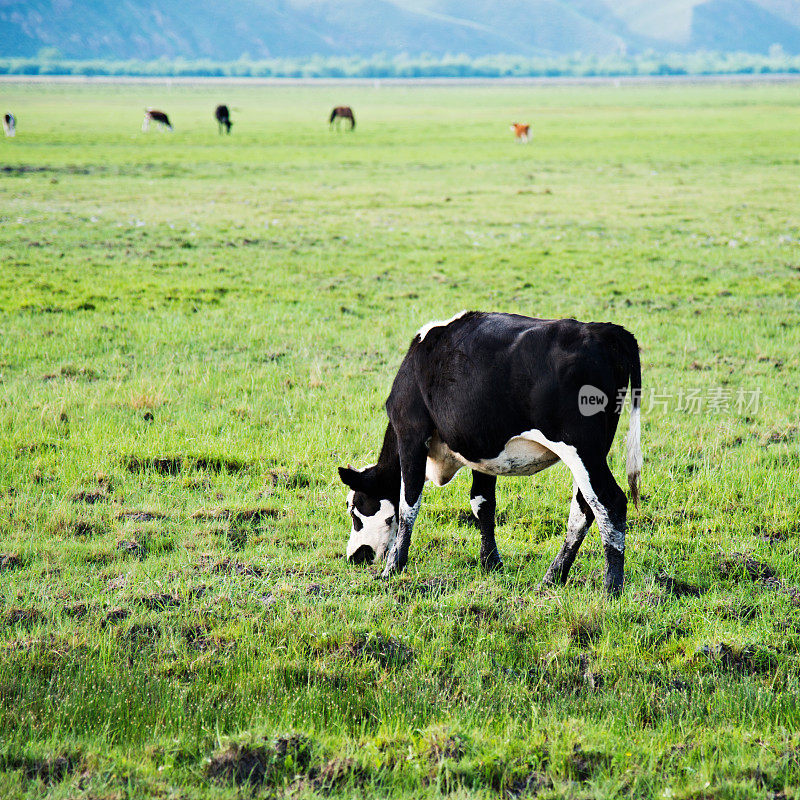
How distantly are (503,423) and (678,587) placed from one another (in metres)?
1.78

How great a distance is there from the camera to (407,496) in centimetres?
677

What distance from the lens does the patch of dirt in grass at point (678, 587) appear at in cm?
636

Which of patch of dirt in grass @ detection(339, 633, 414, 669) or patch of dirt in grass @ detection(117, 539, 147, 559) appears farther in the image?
patch of dirt in grass @ detection(117, 539, 147, 559)

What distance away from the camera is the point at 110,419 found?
9516 mm

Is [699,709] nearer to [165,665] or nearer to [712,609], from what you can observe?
[712,609]

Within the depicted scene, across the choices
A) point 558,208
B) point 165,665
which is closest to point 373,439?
point 165,665

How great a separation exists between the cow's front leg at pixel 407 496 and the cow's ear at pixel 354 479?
32cm

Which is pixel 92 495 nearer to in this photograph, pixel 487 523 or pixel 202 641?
pixel 202 641

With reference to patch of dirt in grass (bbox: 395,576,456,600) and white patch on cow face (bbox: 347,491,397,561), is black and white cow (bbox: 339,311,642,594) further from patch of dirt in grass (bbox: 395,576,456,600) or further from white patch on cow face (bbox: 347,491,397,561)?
patch of dirt in grass (bbox: 395,576,456,600)

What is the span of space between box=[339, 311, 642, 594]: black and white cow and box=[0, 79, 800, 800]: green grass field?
0.34 metres

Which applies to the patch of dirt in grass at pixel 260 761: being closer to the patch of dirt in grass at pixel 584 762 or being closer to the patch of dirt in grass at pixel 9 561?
the patch of dirt in grass at pixel 584 762

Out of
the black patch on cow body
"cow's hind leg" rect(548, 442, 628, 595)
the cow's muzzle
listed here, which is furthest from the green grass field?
the black patch on cow body

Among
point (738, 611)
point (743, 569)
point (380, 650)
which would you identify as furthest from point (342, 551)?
point (743, 569)

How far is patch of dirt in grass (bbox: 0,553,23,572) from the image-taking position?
6534mm
